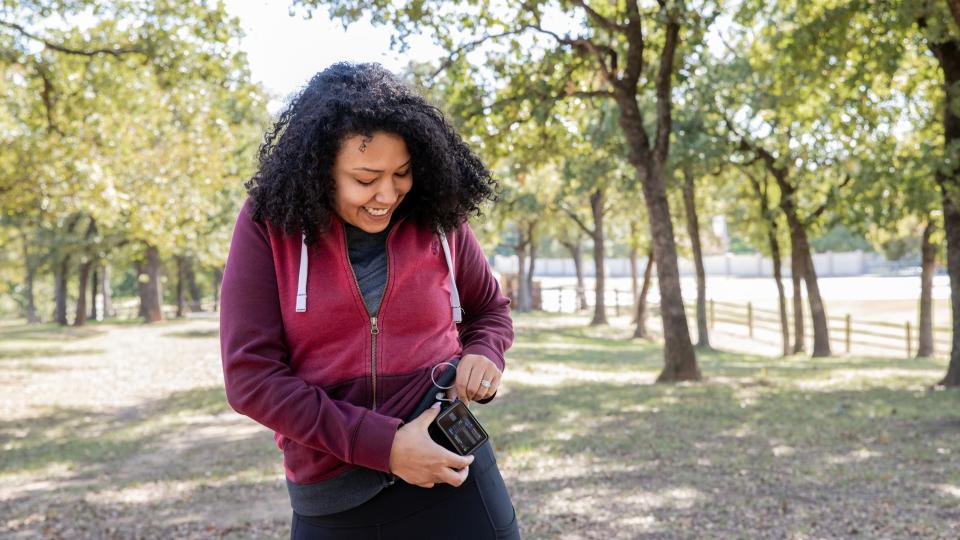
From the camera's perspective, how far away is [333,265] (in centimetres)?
187

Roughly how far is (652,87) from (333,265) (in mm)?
13496

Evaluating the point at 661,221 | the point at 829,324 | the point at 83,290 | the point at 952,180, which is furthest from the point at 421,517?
the point at 83,290

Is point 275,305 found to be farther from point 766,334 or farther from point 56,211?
point 766,334

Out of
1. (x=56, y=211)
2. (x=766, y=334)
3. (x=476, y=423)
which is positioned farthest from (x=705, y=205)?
(x=476, y=423)

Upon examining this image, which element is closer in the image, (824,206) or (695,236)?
(824,206)

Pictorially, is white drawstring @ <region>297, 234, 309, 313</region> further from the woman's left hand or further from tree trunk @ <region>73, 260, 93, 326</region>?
tree trunk @ <region>73, 260, 93, 326</region>

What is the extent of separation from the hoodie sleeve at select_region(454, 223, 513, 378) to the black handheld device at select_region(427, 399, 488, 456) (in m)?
0.22

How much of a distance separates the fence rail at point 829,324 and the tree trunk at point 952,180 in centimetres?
1260

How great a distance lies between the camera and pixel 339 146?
1.85 m

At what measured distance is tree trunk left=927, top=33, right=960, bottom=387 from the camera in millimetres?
10648

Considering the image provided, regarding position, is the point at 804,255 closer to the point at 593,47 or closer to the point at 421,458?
the point at 593,47

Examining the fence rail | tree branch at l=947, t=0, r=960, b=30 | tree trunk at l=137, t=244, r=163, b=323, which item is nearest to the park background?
tree branch at l=947, t=0, r=960, b=30

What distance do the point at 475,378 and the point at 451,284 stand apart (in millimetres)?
230

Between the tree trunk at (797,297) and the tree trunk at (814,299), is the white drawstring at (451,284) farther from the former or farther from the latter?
the tree trunk at (797,297)
